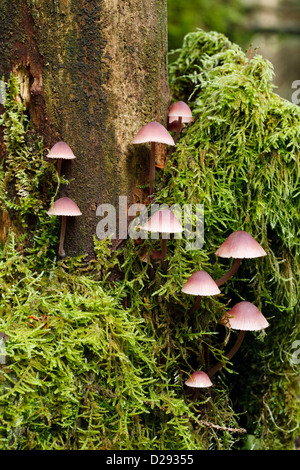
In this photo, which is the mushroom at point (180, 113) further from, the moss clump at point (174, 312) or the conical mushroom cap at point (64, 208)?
the conical mushroom cap at point (64, 208)

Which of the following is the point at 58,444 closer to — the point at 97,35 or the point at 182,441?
the point at 182,441

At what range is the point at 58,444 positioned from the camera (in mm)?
1689

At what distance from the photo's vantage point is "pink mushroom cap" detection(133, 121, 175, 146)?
77.5 inches

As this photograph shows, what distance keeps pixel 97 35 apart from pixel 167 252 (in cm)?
111

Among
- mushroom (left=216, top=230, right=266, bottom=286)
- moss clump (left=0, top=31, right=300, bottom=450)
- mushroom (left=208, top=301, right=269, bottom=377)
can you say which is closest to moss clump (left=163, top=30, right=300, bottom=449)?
moss clump (left=0, top=31, right=300, bottom=450)

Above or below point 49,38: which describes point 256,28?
above

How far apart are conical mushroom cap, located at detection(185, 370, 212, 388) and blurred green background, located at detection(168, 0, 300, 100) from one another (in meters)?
1.65

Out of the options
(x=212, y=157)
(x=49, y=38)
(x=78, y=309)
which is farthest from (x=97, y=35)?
(x=78, y=309)

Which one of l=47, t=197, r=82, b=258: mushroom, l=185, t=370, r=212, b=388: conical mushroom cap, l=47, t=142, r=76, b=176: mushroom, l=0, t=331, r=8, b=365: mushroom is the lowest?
l=185, t=370, r=212, b=388: conical mushroom cap

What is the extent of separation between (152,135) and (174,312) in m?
0.88

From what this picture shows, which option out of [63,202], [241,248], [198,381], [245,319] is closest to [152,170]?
[63,202]

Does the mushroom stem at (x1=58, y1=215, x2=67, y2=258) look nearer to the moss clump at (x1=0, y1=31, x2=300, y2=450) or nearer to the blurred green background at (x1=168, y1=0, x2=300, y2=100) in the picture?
the moss clump at (x1=0, y1=31, x2=300, y2=450)

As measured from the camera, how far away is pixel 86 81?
2.02 m
